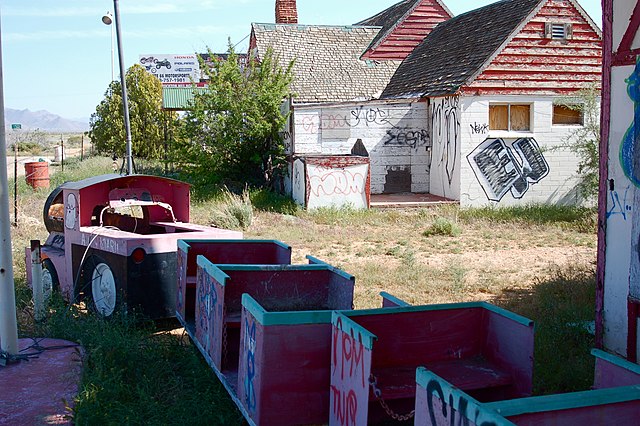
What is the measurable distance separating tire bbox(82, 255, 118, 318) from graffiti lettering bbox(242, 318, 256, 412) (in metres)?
3.19

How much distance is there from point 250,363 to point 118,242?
327cm

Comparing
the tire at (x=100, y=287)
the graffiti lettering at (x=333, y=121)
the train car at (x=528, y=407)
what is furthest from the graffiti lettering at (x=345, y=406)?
the graffiti lettering at (x=333, y=121)

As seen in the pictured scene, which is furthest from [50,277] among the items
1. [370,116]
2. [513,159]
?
[513,159]

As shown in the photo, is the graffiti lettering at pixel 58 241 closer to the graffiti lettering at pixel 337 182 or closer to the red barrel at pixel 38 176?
the graffiti lettering at pixel 337 182

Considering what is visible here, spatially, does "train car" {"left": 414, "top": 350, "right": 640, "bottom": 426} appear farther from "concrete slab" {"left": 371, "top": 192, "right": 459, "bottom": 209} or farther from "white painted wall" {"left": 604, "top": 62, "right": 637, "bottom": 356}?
"concrete slab" {"left": 371, "top": 192, "right": 459, "bottom": 209}

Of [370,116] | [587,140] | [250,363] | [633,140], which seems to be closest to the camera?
[250,363]

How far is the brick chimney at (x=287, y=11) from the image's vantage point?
91.7ft

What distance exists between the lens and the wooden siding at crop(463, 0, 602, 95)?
59.6ft

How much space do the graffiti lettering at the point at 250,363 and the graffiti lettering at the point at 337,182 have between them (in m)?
12.9

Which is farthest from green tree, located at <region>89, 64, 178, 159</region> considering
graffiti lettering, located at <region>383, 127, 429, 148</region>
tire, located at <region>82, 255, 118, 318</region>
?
tire, located at <region>82, 255, 118, 318</region>

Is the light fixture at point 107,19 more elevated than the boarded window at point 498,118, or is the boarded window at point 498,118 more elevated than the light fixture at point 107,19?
the light fixture at point 107,19

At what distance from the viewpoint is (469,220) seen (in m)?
16.6

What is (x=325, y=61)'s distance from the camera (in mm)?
23641

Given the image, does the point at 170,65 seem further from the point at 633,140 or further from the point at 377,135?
the point at 633,140
